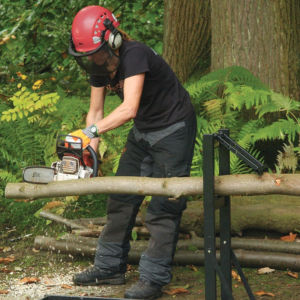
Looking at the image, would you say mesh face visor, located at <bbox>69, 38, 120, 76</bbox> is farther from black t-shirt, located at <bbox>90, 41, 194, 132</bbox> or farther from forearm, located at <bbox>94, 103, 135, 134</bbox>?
forearm, located at <bbox>94, 103, 135, 134</bbox>

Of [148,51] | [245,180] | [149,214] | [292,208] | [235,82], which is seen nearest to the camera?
[245,180]

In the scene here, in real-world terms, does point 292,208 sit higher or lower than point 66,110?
lower

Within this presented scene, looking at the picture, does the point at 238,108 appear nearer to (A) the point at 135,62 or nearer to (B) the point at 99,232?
(B) the point at 99,232

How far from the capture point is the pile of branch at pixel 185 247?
13.1 ft

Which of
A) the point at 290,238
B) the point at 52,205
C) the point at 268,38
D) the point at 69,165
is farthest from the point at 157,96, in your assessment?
the point at 268,38

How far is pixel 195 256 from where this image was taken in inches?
164

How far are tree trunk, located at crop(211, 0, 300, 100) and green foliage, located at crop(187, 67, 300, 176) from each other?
0.36 meters

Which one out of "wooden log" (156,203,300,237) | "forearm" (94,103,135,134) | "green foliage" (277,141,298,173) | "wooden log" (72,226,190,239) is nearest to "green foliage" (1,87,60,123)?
"wooden log" (72,226,190,239)

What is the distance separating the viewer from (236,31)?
5648 millimetres

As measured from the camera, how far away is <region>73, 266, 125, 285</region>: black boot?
12.7 feet

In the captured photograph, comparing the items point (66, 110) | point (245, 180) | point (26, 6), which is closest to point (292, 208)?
point (245, 180)

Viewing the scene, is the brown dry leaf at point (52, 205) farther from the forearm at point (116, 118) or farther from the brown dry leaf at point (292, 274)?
the brown dry leaf at point (292, 274)

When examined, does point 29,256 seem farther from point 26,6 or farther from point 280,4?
point 26,6

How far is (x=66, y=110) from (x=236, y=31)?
2.44 metres
